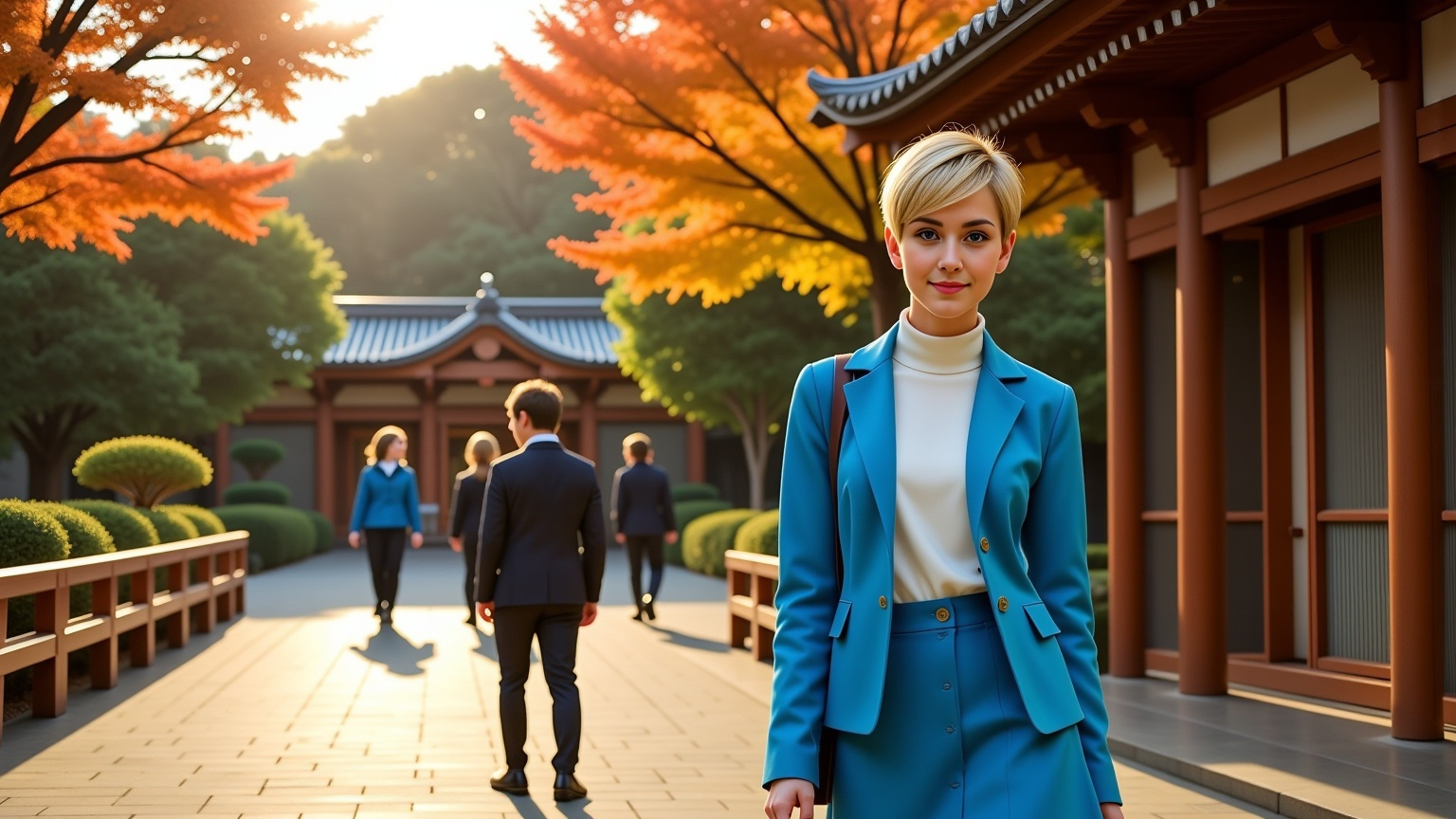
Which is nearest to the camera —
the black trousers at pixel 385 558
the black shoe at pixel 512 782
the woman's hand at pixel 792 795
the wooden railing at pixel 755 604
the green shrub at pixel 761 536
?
the woman's hand at pixel 792 795

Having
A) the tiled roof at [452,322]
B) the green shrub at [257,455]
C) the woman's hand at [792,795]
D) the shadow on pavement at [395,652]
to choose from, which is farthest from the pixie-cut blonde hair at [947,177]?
the tiled roof at [452,322]

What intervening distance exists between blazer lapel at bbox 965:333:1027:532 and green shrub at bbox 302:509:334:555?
29.4 m

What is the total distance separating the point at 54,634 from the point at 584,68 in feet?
23.8

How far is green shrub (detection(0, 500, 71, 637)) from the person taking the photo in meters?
9.76

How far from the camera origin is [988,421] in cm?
286

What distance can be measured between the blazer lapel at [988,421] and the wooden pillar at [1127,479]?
8.10 m

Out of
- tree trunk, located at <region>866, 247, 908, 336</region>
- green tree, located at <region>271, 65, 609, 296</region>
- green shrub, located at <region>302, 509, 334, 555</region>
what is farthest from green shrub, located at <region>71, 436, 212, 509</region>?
green tree, located at <region>271, 65, 609, 296</region>

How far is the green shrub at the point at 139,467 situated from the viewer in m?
18.9

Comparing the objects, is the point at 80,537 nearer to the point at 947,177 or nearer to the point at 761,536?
the point at 761,536

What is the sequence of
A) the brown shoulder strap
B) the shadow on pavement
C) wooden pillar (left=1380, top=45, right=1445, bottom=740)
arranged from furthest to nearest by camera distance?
the shadow on pavement → wooden pillar (left=1380, top=45, right=1445, bottom=740) → the brown shoulder strap

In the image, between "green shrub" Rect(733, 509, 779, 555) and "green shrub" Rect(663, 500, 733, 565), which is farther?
"green shrub" Rect(663, 500, 733, 565)

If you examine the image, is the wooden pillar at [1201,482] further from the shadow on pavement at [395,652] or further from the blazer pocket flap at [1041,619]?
the blazer pocket flap at [1041,619]

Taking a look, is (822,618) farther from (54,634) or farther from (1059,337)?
(1059,337)

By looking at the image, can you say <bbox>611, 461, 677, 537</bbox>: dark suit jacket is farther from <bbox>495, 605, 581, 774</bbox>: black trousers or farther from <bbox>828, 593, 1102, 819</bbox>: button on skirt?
<bbox>828, 593, 1102, 819</bbox>: button on skirt
